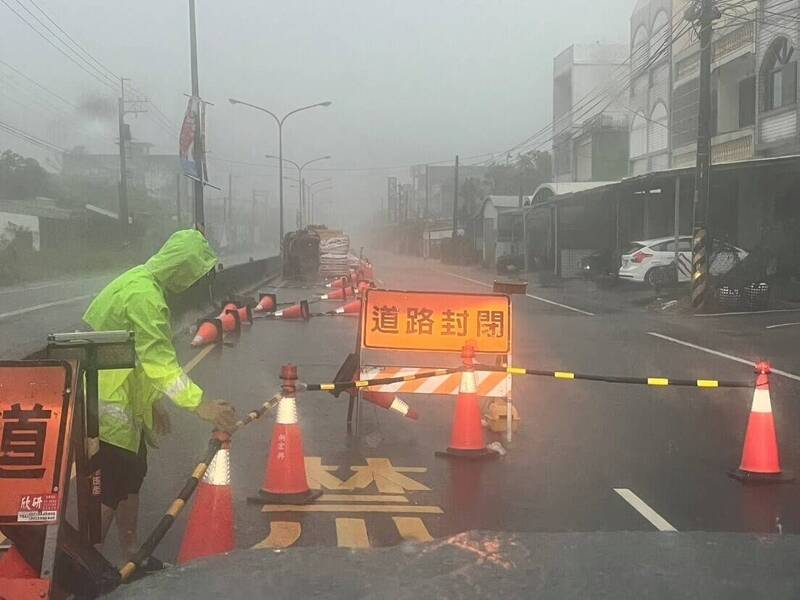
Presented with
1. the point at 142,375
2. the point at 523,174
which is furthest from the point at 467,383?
the point at 523,174

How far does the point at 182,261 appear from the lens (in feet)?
15.1

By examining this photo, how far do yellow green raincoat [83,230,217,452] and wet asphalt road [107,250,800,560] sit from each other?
3.42 feet

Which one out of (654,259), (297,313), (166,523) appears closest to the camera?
(166,523)

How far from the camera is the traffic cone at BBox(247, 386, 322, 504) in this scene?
245 inches

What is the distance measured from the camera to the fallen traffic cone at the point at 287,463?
6223 mm

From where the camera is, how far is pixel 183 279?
467 centimetres

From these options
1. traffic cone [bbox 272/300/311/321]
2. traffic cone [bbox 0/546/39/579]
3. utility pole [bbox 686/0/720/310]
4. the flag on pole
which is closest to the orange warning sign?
traffic cone [bbox 0/546/39/579]

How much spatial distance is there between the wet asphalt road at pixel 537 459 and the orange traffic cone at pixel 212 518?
51cm

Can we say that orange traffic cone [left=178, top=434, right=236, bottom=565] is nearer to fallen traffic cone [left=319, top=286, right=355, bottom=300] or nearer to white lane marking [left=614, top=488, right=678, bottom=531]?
white lane marking [left=614, top=488, right=678, bottom=531]

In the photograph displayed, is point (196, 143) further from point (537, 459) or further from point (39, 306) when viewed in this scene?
point (537, 459)

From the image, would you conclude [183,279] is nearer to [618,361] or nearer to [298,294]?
[618,361]

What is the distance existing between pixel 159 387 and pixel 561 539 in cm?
194

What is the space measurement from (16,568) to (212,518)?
4.37 ft

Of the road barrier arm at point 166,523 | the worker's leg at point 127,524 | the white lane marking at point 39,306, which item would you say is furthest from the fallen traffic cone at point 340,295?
the road barrier arm at point 166,523
